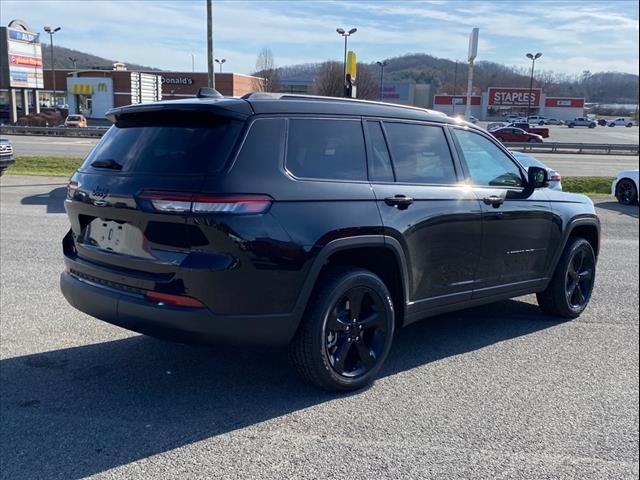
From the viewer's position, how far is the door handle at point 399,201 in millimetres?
4145

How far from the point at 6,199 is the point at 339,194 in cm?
1071

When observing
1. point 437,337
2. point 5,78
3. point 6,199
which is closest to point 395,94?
point 5,78

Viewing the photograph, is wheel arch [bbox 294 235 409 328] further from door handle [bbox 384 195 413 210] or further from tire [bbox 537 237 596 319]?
tire [bbox 537 237 596 319]

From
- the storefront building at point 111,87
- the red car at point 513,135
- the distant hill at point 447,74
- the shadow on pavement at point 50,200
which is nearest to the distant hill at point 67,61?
the storefront building at point 111,87

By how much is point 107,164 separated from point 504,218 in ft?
10.0

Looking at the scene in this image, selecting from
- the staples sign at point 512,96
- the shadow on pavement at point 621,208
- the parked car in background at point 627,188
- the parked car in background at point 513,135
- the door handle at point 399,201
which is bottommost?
the shadow on pavement at point 621,208

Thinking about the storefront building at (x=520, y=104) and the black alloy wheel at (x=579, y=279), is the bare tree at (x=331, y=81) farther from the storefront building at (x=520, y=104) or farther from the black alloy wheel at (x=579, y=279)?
the storefront building at (x=520, y=104)

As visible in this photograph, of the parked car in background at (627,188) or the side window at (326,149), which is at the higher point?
the side window at (326,149)

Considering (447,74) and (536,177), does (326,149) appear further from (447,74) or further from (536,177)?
(447,74)

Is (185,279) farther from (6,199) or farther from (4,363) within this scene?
(6,199)

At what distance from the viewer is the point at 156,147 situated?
148 inches

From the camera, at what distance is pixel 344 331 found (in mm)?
4020

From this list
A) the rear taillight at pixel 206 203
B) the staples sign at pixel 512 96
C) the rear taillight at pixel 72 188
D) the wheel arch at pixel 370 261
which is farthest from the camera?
the staples sign at pixel 512 96

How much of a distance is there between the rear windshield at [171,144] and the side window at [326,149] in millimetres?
395
